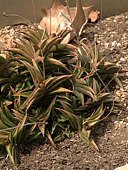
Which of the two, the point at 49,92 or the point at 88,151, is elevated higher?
the point at 49,92

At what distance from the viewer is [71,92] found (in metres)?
2.72

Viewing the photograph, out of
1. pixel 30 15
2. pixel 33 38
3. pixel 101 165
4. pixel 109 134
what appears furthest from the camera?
pixel 30 15

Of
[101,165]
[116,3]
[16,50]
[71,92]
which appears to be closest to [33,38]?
[16,50]

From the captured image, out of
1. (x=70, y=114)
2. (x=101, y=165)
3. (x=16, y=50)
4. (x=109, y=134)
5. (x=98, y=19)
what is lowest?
(x=101, y=165)

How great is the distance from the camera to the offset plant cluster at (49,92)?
2.58 meters

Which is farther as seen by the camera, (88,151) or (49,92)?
(49,92)

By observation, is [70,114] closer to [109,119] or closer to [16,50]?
[109,119]

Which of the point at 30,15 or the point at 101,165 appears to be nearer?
the point at 101,165

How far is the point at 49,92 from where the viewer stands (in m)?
2.70

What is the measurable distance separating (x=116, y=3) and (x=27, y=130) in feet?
6.80

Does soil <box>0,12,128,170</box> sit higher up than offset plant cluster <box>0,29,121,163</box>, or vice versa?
offset plant cluster <box>0,29,121,163</box>

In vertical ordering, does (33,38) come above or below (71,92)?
above

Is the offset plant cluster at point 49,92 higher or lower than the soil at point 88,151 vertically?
higher

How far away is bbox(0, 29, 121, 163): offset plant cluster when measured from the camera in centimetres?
258
